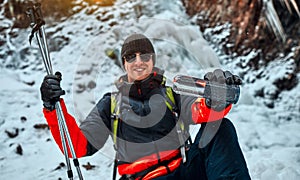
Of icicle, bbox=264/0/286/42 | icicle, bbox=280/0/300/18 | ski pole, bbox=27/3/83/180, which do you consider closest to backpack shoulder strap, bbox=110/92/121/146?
ski pole, bbox=27/3/83/180

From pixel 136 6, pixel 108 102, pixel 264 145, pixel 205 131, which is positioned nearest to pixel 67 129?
pixel 108 102

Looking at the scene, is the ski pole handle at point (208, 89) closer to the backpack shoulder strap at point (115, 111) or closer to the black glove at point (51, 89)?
the backpack shoulder strap at point (115, 111)

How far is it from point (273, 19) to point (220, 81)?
6.10 meters

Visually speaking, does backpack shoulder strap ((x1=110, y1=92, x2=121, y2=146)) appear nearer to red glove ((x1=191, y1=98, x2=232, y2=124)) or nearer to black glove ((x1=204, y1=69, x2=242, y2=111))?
red glove ((x1=191, y1=98, x2=232, y2=124))

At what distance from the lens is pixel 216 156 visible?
2521 mm

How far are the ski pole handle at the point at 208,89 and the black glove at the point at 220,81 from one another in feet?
0.04

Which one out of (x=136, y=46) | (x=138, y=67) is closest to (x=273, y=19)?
(x=136, y=46)

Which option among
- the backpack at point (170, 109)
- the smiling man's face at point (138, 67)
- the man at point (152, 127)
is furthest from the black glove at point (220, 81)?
the smiling man's face at point (138, 67)

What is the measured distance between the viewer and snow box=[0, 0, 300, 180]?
4863 mm

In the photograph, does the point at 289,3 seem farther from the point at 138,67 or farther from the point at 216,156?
the point at 216,156

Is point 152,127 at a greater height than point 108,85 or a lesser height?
greater

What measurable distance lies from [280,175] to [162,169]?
195cm

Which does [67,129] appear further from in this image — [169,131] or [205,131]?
[205,131]

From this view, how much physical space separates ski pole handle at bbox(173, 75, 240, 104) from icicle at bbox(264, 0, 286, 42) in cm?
580
